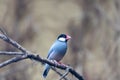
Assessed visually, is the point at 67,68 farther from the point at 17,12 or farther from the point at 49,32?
the point at 49,32

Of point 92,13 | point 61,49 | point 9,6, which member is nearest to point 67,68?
point 61,49

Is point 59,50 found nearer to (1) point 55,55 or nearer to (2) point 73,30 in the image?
(1) point 55,55

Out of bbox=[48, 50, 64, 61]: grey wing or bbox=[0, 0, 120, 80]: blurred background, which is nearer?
bbox=[48, 50, 64, 61]: grey wing

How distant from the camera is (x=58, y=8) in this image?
29.3ft

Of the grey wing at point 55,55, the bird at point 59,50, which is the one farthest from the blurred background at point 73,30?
the grey wing at point 55,55

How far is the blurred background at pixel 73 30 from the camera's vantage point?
5.98 metres

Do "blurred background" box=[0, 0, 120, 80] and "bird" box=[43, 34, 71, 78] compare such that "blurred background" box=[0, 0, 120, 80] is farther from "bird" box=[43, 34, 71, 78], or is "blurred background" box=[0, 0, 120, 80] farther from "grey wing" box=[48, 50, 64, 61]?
"grey wing" box=[48, 50, 64, 61]

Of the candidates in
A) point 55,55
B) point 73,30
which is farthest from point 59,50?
point 73,30

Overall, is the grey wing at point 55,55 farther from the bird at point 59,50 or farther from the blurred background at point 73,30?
the blurred background at point 73,30

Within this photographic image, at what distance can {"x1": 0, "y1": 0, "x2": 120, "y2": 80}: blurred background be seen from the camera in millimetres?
5975

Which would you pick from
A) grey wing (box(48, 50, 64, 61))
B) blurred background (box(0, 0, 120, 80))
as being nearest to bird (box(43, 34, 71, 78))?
grey wing (box(48, 50, 64, 61))

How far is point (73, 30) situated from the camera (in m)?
6.99

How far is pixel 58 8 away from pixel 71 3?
281 millimetres

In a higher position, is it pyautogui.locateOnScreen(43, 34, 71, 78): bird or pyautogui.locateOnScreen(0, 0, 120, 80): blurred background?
pyautogui.locateOnScreen(43, 34, 71, 78): bird
